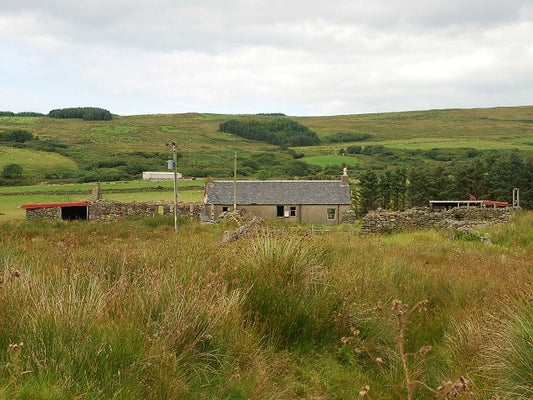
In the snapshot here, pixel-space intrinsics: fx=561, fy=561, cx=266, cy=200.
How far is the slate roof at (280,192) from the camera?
4612 cm

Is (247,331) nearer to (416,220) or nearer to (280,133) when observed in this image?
(416,220)

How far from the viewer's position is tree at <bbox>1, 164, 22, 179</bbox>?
89.5 meters

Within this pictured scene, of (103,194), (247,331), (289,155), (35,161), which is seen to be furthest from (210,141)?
(247,331)

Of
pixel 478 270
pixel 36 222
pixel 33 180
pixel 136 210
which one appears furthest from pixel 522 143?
pixel 478 270

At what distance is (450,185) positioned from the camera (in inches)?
2338

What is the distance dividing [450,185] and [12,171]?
7026 cm

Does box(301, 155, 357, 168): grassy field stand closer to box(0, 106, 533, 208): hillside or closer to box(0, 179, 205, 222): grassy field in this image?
box(0, 106, 533, 208): hillside

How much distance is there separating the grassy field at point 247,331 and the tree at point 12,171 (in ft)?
297

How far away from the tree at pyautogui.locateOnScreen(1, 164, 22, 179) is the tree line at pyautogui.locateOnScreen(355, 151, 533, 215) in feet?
189

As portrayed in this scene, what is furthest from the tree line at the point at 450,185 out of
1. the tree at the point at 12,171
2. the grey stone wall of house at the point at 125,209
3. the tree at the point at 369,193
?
the tree at the point at 12,171

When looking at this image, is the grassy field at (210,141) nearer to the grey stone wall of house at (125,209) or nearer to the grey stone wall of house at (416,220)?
the grey stone wall of house at (125,209)

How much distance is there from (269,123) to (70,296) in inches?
7761

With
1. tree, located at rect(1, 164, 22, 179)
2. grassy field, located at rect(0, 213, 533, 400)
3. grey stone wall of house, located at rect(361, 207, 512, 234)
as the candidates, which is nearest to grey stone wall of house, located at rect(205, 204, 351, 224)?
grey stone wall of house, located at rect(361, 207, 512, 234)

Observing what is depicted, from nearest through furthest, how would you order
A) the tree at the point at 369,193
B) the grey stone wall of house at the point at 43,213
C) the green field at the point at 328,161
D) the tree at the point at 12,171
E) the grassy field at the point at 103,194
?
the grey stone wall of house at the point at 43,213 < the grassy field at the point at 103,194 < the tree at the point at 369,193 < the tree at the point at 12,171 < the green field at the point at 328,161
